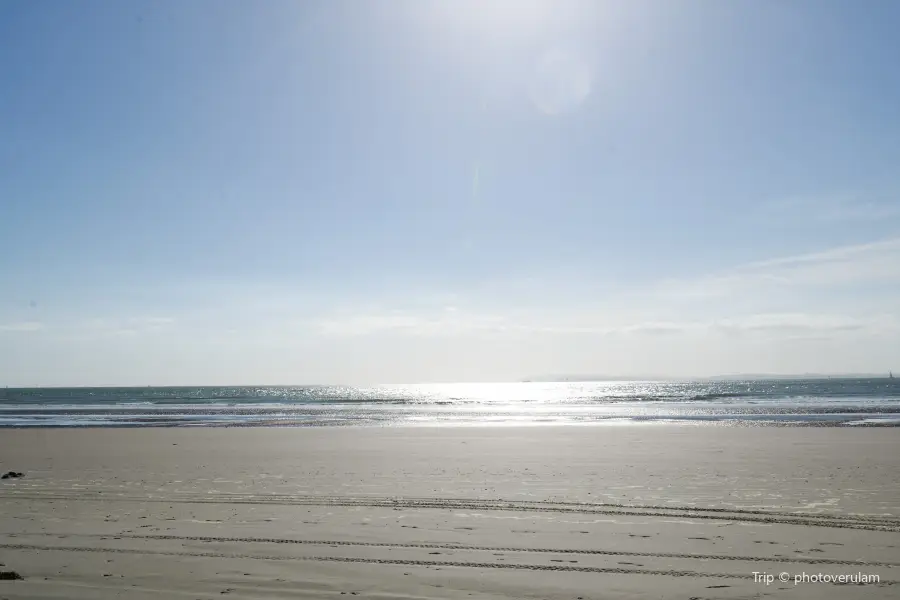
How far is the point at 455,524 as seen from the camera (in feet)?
33.6

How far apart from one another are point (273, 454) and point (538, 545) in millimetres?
15304

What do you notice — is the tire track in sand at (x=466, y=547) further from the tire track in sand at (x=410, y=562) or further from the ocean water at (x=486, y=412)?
the ocean water at (x=486, y=412)

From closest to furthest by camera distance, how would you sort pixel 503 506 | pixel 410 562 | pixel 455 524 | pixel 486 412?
1. pixel 410 562
2. pixel 455 524
3. pixel 503 506
4. pixel 486 412

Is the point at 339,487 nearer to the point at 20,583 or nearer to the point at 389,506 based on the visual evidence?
the point at 389,506

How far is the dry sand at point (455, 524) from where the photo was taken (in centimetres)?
727

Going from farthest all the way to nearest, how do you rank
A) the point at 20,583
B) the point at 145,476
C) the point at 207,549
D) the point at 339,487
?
the point at 145,476 → the point at 339,487 → the point at 207,549 → the point at 20,583

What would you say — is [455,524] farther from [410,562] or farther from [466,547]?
[410,562]

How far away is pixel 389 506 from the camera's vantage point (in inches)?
469

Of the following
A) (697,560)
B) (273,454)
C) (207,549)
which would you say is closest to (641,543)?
(697,560)

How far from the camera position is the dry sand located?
727 cm

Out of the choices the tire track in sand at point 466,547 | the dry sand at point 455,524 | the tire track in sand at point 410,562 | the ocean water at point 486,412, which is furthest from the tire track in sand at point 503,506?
the ocean water at point 486,412

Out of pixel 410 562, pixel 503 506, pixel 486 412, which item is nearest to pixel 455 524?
pixel 503 506

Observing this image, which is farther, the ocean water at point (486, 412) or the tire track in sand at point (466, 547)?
the ocean water at point (486, 412)

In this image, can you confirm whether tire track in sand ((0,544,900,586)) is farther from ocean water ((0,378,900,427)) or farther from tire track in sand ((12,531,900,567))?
ocean water ((0,378,900,427))
